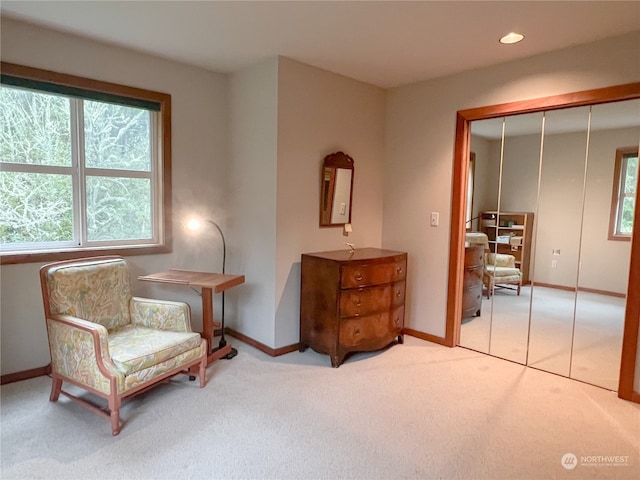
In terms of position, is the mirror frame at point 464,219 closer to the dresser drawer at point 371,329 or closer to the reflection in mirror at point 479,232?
the reflection in mirror at point 479,232

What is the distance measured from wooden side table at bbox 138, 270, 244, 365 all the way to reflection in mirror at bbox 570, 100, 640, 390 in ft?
Result: 8.98

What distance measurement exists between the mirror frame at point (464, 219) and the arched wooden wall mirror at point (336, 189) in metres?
0.96

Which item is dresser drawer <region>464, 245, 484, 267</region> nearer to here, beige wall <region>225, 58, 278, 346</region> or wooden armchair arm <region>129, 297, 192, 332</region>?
beige wall <region>225, 58, 278, 346</region>

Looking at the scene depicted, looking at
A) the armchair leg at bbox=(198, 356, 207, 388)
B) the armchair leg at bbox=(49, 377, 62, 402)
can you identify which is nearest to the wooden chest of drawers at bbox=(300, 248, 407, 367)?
the armchair leg at bbox=(198, 356, 207, 388)

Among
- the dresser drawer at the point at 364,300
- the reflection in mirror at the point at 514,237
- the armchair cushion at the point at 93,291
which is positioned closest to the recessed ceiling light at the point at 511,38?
the reflection in mirror at the point at 514,237

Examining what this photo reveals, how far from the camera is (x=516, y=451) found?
2.09 metres

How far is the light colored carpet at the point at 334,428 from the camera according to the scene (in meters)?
1.93

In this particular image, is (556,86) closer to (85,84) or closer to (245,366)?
(245,366)

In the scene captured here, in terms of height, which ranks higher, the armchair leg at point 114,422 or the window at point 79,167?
the window at point 79,167

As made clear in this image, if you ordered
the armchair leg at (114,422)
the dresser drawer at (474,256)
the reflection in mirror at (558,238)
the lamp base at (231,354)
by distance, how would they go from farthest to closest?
the dresser drawer at (474,256)
the lamp base at (231,354)
the reflection in mirror at (558,238)
the armchair leg at (114,422)

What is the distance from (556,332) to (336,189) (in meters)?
2.23

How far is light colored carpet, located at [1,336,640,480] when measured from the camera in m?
1.93

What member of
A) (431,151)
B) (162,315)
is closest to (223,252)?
(162,315)

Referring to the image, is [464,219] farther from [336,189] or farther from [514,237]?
[336,189]
